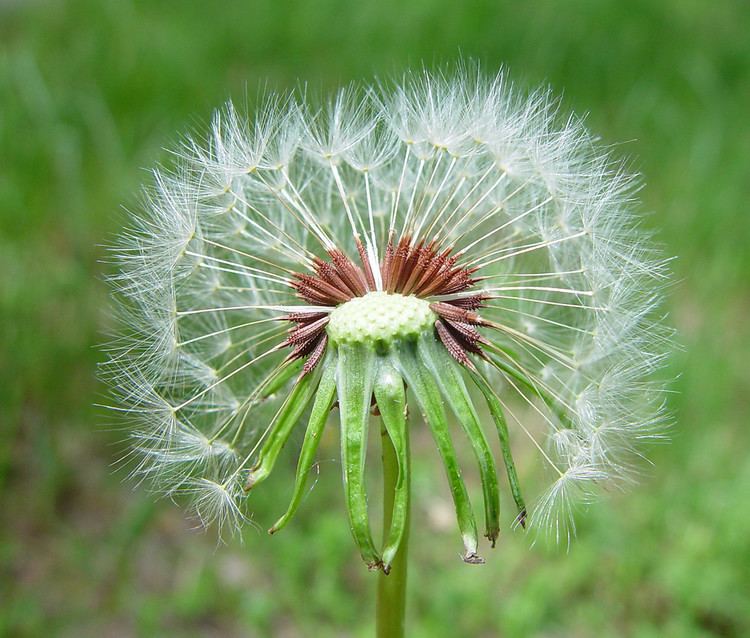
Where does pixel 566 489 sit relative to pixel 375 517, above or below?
below

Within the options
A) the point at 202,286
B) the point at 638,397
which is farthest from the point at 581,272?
the point at 202,286

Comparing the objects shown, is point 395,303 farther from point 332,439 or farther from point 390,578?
point 332,439

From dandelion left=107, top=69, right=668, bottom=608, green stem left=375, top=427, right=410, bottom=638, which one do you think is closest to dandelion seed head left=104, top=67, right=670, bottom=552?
dandelion left=107, top=69, right=668, bottom=608

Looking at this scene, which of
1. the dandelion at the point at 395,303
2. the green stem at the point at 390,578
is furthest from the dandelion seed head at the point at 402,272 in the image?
the green stem at the point at 390,578

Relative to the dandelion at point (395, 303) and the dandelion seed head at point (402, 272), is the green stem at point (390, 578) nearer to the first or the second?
the dandelion at point (395, 303)

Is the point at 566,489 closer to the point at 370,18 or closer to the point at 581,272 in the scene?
the point at 581,272

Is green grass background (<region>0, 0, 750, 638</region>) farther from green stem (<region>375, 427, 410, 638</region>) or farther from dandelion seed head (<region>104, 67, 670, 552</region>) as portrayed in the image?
green stem (<region>375, 427, 410, 638</region>)
